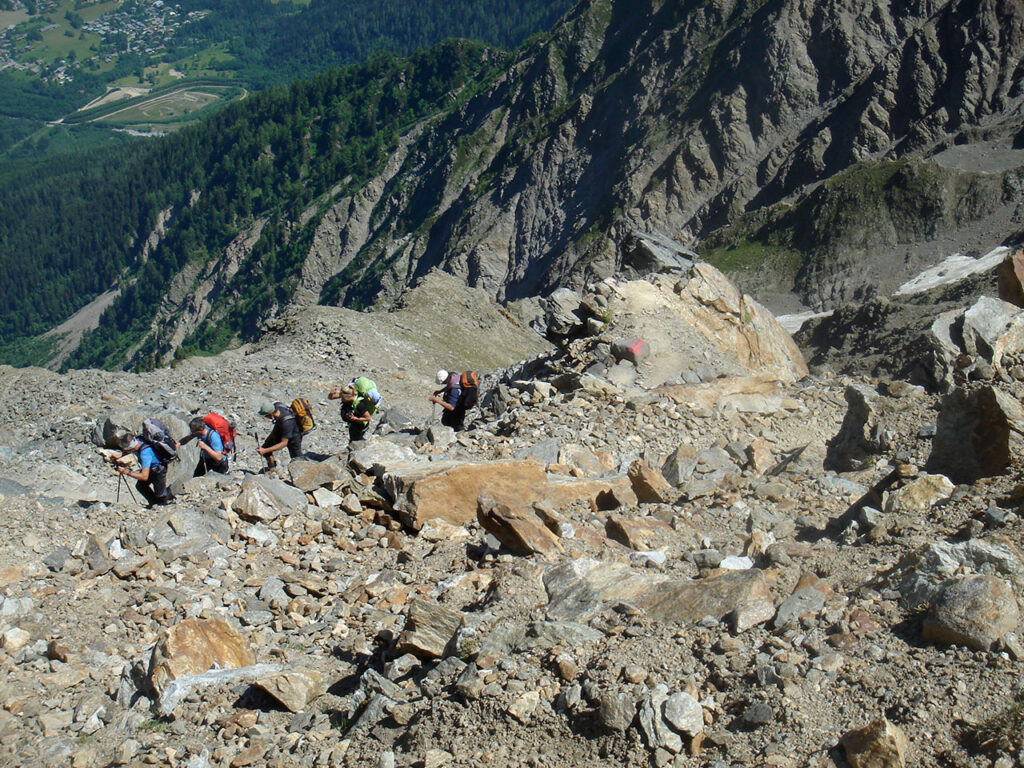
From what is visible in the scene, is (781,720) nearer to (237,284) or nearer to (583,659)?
(583,659)

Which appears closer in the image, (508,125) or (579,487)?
(579,487)

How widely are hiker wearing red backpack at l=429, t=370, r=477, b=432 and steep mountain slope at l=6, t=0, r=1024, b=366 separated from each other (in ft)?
84.3

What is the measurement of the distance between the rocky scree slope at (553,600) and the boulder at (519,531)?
1.0 inches

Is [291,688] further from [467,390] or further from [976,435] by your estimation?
[467,390]

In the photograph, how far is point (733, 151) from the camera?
3204 inches

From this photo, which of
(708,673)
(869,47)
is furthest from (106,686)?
(869,47)

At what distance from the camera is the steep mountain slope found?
2496 inches

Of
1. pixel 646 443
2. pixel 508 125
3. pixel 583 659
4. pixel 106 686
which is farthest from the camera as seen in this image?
pixel 508 125

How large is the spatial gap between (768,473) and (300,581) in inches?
239

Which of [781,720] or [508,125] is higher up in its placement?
[781,720]

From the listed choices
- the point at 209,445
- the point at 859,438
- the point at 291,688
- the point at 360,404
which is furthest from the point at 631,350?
the point at 291,688

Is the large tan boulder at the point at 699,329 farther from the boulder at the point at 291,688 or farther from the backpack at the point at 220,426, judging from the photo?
the boulder at the point at 291,688

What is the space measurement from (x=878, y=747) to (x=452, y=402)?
10.6 m

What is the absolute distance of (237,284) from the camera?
15738 cm
